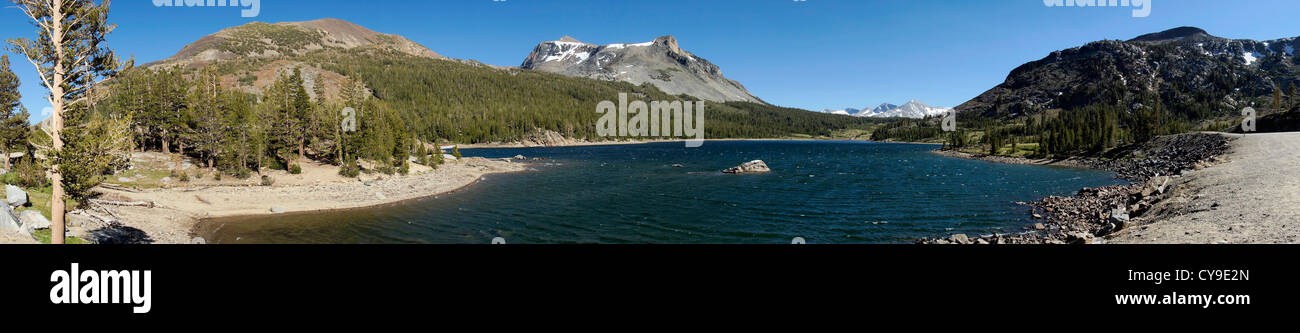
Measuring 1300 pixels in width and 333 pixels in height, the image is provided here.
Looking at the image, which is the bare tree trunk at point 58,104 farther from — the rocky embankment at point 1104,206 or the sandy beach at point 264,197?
the rocky embankment at point 1104,206

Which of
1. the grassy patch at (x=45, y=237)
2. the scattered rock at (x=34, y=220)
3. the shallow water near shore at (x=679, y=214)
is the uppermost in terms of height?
the scattered rock at (x=34, y=220)

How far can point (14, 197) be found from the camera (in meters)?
21.7

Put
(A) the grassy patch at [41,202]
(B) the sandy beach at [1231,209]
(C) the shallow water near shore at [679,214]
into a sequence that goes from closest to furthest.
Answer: (B) the sandy beach at [1231,209], (A) the grassy patch at [41,202], (C) the shallow water near shore at [679,214]

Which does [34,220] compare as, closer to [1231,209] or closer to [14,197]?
[14,197]

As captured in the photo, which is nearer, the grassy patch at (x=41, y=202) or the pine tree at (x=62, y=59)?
the pine tree at (x=62, y=59)

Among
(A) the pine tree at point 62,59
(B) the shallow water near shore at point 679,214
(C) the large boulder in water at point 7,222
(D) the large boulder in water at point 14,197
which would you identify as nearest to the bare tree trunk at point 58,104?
→ (A) the pine tree at point 62,59

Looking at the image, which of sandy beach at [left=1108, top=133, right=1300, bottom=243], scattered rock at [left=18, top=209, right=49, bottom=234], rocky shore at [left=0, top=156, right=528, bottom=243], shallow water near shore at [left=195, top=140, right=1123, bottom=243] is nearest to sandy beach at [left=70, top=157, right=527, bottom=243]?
rocky shore at [left=0, top=156, right=528, bottom=243]

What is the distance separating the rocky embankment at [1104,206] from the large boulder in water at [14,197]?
40.4 metres

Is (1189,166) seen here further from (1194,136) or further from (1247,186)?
(1194,136)

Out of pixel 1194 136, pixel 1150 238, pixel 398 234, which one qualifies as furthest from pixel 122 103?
pixel 1194 136

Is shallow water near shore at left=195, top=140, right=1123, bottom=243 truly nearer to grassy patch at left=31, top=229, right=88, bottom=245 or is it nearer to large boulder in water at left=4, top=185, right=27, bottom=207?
large boulder in water at left=4, top=185, right=27, bottom=207

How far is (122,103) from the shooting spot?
51969mm

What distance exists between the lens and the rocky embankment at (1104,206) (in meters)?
22.1
